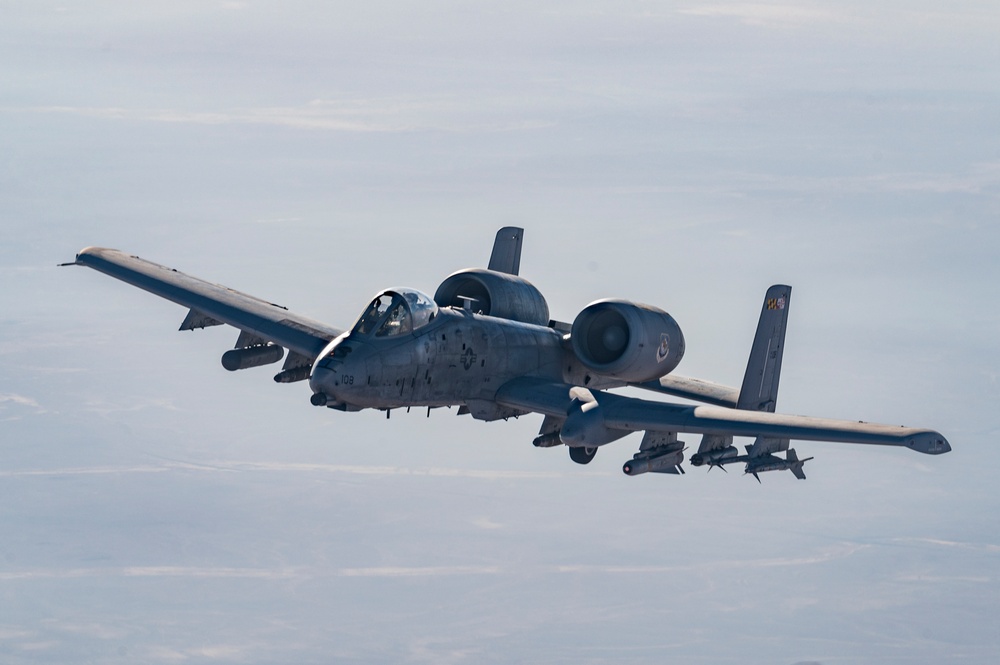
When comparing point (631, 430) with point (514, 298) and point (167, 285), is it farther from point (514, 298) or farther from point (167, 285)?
point (167, 285)

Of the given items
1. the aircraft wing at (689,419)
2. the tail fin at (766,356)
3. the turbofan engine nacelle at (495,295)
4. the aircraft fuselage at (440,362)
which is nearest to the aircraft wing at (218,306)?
the turbofan engine nacelle at (495,295)

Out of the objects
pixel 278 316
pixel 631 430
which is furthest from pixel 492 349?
pixel 278 316

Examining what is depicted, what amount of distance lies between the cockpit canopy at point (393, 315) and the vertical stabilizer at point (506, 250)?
1085 cm

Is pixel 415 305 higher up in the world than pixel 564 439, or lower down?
higher up

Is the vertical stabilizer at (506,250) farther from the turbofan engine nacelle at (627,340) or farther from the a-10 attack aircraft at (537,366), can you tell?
the turbofan engine nacelle at (627,340)

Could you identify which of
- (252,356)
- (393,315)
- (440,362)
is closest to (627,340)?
(440,362)

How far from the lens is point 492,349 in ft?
162

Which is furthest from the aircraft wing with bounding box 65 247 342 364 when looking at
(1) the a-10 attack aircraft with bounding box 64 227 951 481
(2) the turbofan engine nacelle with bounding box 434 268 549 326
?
(2) the turbofan engine nacelle with bounding box 434 268 549 326

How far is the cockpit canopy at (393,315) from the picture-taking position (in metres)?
47.2

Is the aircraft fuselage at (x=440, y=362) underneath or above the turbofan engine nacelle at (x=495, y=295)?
underneath

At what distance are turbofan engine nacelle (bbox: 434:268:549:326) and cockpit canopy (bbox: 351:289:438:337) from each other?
3983 mm

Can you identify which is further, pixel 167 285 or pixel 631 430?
pixel 167 285

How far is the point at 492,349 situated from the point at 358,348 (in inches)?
204

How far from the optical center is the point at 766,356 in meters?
50.3
